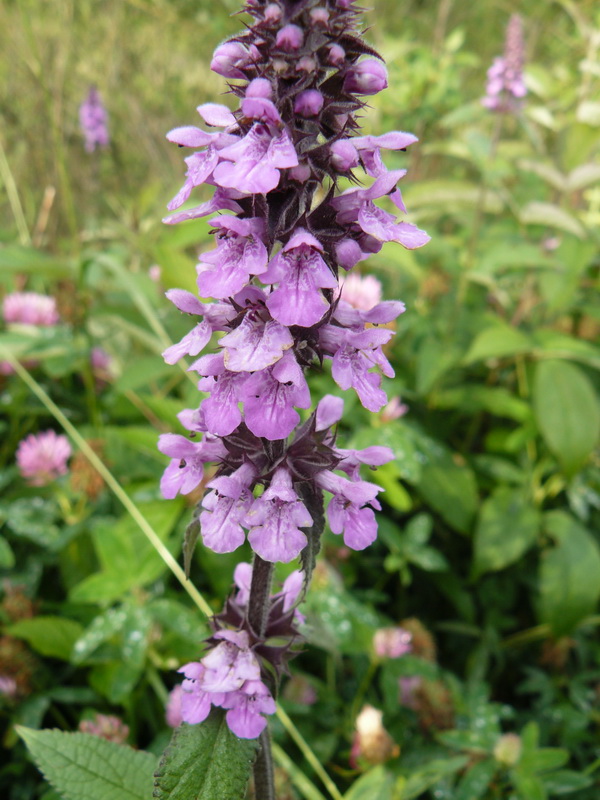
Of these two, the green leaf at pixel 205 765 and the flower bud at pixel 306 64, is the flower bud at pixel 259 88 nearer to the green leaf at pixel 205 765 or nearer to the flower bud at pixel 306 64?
the flower bud at pixel 306 64

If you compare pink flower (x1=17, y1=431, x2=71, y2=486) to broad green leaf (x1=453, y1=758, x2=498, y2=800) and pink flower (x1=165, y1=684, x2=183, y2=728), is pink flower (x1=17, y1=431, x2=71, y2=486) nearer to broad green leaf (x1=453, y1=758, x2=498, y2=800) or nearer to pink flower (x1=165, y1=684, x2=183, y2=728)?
pink flower (x1=165, y1=684, x2=183, y2=728)

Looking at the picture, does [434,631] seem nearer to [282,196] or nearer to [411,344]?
[411,344]

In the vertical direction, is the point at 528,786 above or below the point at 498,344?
below

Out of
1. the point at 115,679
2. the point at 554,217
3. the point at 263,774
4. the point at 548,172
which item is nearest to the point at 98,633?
the point at 115,679

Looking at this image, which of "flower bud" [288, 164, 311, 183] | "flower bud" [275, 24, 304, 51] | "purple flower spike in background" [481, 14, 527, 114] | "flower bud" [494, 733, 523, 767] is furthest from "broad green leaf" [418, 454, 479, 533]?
"purple flower spike in background" [481, 14, 527, 114]

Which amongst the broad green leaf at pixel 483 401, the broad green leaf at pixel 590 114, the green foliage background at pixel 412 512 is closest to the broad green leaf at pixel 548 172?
the green foliage background at pixel 412 512

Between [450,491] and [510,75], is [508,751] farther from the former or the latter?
[510,75]
